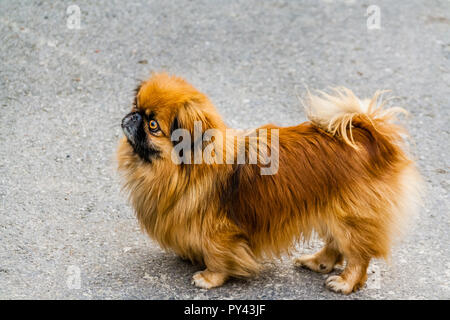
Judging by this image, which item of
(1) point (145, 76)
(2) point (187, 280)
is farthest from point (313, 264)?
(1) point (145, 76)

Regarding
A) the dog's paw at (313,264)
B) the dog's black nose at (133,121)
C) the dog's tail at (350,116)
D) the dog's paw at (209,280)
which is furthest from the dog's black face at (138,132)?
the dog's paw at (313,264)

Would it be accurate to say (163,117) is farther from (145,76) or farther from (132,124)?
(145,76)

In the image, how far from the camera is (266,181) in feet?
12.5

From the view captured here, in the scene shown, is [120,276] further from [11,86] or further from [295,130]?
[11,86]

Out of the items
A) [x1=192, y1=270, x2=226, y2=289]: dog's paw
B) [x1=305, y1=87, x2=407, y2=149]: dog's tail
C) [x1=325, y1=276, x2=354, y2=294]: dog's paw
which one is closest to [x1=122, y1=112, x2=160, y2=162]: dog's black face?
[x1=192, y1=270, x2=226, y2=289]: dog's paw

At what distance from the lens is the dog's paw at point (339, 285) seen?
4000 mm

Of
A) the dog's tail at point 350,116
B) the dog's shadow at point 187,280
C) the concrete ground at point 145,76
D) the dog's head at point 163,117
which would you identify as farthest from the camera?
the concrete ground at point 145,76

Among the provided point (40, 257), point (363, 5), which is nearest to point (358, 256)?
point (40, 257)

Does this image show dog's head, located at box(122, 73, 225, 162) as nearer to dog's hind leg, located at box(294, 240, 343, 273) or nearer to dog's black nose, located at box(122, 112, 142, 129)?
dog's black nose, located at box(122, 112, 142, 129)

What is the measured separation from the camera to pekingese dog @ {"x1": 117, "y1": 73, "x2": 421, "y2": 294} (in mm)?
3703

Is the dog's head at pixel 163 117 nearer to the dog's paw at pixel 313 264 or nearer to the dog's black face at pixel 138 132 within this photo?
the dog's black face at pixel 138 132

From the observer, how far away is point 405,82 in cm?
697

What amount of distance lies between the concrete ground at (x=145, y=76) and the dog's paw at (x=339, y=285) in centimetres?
5

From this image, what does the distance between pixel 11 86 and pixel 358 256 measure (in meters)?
4.41
